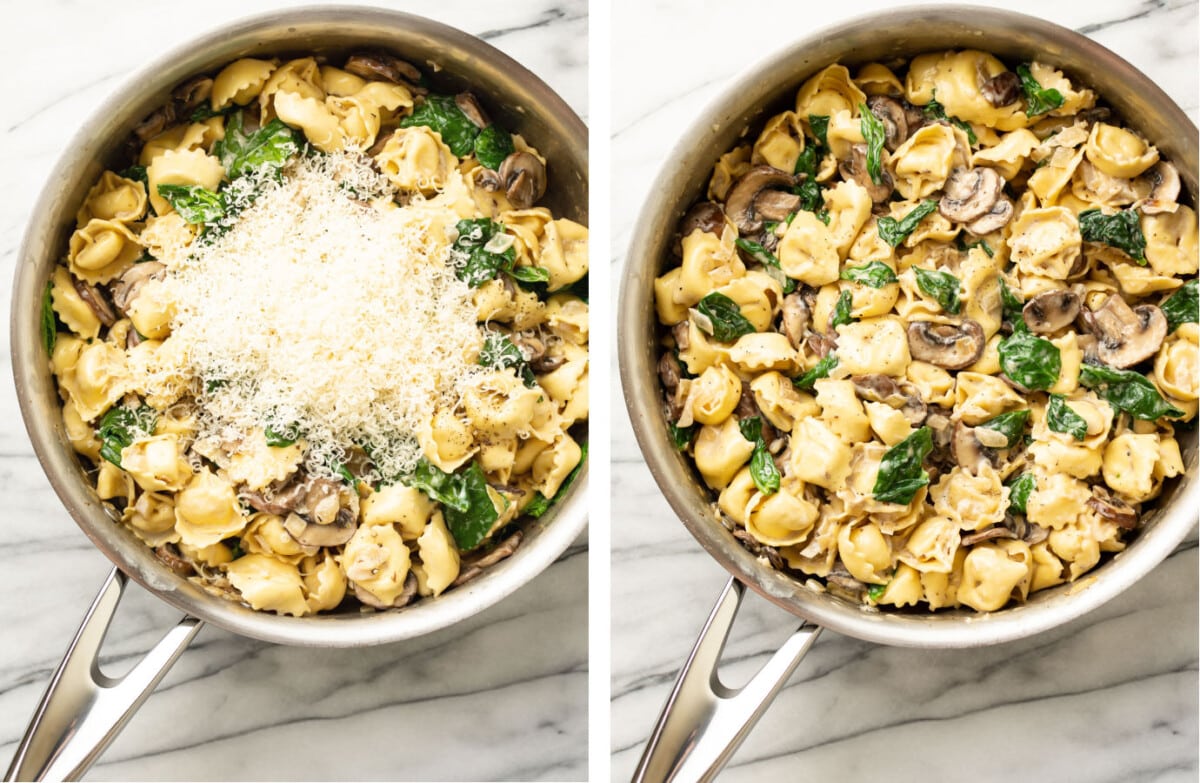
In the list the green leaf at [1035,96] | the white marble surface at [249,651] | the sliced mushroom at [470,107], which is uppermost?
the green leaf at [1035,96]

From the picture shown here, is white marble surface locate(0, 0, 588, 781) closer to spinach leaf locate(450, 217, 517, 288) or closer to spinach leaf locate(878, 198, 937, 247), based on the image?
spinach leaf locate(450, 217, 517, 288)

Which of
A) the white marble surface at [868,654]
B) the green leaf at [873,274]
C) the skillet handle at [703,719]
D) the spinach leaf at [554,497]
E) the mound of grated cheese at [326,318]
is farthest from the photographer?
the white marble surface at [868,654]

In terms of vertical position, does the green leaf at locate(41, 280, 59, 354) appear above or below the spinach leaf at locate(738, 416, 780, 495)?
above

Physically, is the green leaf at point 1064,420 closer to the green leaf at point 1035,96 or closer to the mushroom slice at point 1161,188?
the mushroom slice at point 1161,188

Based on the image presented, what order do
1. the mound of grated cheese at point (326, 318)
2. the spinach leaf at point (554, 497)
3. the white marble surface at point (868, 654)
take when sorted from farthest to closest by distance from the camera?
the white marble surface at point (868, 654) < the spinach leaf at point (554, 497) < the mound of grated cheese at point (326, 318)

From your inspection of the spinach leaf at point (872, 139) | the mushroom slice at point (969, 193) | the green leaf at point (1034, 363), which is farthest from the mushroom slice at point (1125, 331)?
the spinach leaf at point (872, 139)

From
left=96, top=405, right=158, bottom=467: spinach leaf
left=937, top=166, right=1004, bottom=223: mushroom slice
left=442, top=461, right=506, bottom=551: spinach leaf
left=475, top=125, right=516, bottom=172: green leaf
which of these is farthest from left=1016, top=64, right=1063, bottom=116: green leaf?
left=96, top=405, right=158, bottom=467: spinach leaf

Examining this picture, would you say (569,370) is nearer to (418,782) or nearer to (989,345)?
(989,345)
